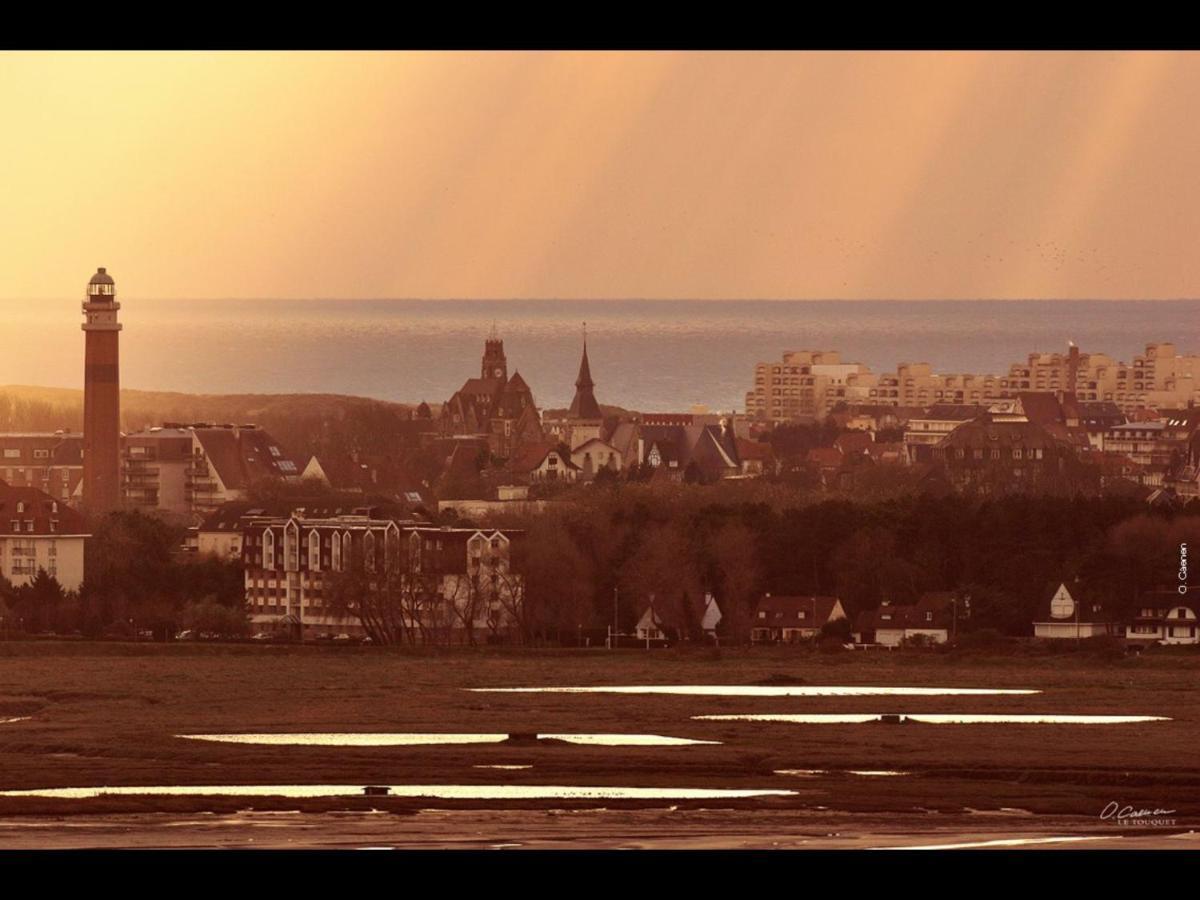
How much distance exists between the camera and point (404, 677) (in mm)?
24078

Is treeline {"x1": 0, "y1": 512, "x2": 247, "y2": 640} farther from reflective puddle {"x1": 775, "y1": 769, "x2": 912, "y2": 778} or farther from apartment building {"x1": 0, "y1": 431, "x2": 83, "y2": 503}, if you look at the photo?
reflective puddle {"x1": 775, "y1": 769, "x2": 912, "y2": 778}

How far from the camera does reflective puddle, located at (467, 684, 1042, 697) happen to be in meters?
22.9

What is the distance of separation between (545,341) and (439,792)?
1940cm

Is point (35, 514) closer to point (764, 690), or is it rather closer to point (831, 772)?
point (764, 690)

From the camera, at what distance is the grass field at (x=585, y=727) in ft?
58.1

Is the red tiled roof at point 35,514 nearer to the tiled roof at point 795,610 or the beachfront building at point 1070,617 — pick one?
the tiled roof at point 795,610

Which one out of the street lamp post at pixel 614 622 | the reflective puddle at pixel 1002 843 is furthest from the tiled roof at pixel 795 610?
the reflective puddle at pixel 1002 843

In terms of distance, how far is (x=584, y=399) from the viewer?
38312 mm

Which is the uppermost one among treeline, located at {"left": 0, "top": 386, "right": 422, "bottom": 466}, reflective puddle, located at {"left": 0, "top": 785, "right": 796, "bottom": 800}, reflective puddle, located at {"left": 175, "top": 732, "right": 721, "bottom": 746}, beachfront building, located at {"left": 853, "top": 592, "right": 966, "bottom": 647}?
treeline, located at {"left": 0, "top": 386, "right": 422, "bottom": 466}

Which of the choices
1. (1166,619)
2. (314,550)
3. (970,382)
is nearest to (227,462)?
(314,550)

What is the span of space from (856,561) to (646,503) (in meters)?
3.67

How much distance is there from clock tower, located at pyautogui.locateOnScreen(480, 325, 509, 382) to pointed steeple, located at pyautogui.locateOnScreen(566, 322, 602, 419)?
975mm

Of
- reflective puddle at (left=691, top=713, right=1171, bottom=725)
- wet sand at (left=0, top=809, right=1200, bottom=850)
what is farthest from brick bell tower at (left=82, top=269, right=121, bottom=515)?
wet sand at (left=0, top=809, right=1200, bottom=850)
